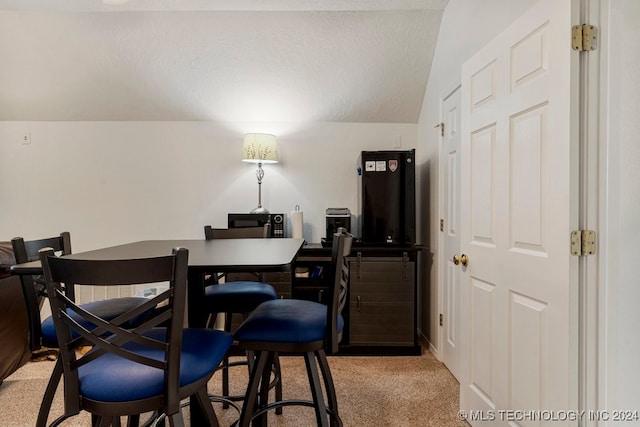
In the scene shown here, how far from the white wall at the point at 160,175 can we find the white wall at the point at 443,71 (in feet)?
1.36

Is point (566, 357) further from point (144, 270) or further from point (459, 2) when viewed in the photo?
point (459, 2)

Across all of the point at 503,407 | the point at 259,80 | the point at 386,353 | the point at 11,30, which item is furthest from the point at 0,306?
the point at 503,407

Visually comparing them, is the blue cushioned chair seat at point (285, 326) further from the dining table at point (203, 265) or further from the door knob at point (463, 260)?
the door knob at point (463, 260)

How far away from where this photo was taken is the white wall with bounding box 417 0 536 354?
1.92 m

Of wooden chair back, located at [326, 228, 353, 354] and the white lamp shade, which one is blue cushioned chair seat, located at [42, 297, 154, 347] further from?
the white lamp shade

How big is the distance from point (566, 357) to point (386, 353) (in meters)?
1.77

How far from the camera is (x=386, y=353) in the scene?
113 inches

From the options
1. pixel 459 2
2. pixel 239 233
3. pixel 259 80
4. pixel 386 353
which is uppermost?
pixel 459 2

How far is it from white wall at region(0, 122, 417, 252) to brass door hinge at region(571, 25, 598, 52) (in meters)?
2.19

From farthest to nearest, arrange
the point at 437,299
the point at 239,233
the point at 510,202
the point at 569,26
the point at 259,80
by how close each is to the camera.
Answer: the point at 259,80, the point at 437,299, the point at 239,233, the point at 510,202, the point at 569,26

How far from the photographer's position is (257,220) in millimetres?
3129

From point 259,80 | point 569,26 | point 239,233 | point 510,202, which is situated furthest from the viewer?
point 259,80

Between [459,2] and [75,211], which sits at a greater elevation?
[459,2]

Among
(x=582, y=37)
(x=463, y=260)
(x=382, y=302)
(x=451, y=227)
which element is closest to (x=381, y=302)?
(x=382, y=302)
